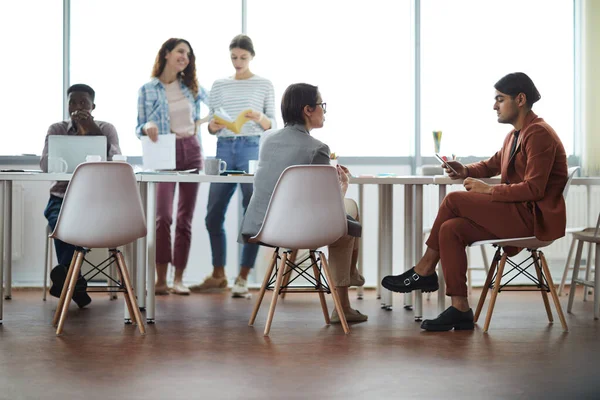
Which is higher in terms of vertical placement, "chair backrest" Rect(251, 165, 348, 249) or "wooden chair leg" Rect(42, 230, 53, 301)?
"chair backrest" Rect(251, 165, 348, 249)

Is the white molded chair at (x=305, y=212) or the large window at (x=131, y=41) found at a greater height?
the large window at (x=131, y=41)

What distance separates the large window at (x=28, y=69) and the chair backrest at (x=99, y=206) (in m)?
2.44

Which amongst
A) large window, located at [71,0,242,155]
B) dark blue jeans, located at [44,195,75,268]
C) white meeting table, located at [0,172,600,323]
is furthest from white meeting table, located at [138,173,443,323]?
large window, located at [71,0,242,155]

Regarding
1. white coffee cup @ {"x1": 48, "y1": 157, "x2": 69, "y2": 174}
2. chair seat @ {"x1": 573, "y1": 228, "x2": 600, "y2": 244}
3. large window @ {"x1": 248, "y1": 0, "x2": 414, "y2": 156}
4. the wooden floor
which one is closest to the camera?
the wooden floor

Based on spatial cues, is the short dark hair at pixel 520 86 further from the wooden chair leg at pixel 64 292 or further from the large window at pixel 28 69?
the large window at pixel 28 69

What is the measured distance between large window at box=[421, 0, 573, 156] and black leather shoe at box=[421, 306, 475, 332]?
2.36 metres

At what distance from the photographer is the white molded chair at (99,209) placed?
3600 mm

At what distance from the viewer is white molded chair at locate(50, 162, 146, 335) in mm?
3600

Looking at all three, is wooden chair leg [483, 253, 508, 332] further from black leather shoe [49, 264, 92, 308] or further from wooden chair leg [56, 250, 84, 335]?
black leather shoe [49, 264, 92, 308]

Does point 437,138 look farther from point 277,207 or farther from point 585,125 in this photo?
point 585,125

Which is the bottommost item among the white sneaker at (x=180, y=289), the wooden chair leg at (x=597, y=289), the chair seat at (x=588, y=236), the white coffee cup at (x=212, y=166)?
the white sneaker at (x=180, y=289)

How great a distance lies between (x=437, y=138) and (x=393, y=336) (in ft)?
3.43

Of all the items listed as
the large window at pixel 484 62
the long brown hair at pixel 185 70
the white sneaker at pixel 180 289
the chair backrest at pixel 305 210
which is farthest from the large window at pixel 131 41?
the chair backrest at pixel 305 210

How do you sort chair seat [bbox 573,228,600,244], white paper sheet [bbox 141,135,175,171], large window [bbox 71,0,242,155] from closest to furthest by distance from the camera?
white paper sheet [bbox 141,135,175,171] → chair seat [bbox 573,228,600,244] → large window [bbox 71,0,242,155]
